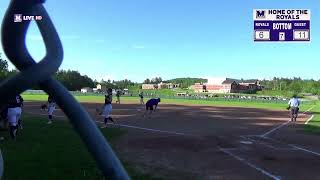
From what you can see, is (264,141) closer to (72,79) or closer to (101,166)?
(101,166)

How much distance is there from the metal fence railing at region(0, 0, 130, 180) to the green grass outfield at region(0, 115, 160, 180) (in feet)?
24.9

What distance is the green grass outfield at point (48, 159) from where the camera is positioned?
1013 centimetres

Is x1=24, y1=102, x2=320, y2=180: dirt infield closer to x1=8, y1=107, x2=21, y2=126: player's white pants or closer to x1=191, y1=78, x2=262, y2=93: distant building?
x1=8, y1=107, x2=21, y2=126: player's white pants

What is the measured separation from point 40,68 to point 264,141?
57.4 ft

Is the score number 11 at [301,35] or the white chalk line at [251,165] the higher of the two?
the score number 11 at [301,35]

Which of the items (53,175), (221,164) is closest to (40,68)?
(53,175)

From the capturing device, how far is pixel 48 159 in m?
12.0

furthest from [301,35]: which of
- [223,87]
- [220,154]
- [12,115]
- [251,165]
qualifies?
[223,87]

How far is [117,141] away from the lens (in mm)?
17734
